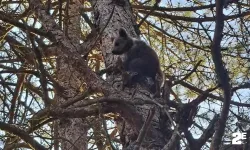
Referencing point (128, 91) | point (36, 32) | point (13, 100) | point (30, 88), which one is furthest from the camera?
point (30, 88)

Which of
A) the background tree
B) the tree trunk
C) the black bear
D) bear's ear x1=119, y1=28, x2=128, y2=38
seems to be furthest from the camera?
the tree trunk

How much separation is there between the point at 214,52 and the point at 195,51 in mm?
3238

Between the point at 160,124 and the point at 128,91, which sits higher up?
the point at 128,91

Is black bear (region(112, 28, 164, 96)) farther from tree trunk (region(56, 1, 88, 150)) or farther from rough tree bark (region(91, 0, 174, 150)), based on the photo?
tree trunk (region(56, 1, 88, 150))

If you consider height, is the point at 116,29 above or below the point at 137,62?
above

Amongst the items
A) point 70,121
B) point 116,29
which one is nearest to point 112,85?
point 116,29

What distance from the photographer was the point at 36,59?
2.96 m

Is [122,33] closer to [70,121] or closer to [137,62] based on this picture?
[137,62]

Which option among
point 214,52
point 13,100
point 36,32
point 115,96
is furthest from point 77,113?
point 13,100

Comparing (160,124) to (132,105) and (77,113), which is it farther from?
(77,113)

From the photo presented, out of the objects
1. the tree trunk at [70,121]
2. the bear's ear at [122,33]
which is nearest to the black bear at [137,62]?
the bear's ear at [122,33]

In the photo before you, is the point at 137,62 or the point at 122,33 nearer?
the point at 122,33

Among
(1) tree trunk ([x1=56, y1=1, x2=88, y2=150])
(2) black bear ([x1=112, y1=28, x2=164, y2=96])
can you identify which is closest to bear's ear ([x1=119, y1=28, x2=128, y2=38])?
(2) black bear ([x1=112, y1=28, x2=164, y2=96])

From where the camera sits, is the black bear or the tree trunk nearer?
the black bear
